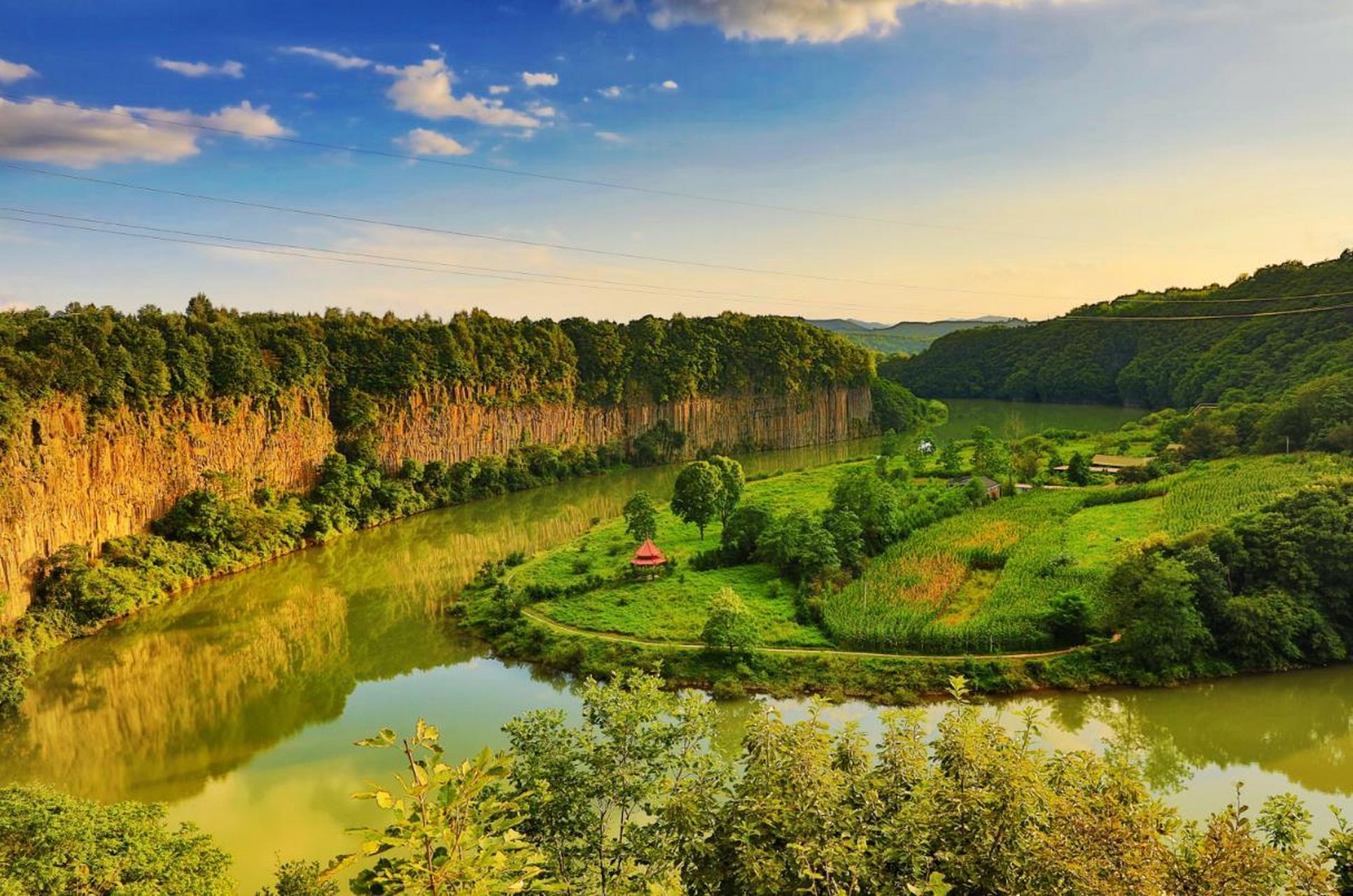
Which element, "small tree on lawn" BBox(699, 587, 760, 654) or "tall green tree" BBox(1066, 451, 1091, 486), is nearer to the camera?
"small tree on lawn" BBox(699, 587, 760, 654)

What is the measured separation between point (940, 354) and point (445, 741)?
3044 inches

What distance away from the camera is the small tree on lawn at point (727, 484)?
27.2 meters

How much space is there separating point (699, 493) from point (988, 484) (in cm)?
1382

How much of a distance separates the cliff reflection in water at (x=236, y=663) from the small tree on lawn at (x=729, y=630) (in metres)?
6.47

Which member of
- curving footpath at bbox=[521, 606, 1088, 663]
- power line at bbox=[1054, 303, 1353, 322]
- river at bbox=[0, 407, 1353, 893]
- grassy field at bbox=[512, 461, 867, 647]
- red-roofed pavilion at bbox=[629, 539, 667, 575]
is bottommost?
river at bbox=[0, 407, 1353, 893]

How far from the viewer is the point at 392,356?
37.3 meters

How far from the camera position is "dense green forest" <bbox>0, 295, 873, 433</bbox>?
2345 cm

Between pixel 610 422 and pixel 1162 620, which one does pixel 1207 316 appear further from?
pixel 1162 620

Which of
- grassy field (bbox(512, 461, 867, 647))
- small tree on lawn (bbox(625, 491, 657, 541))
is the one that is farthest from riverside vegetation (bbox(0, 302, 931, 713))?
small tree on lawn (bbox(625, 491, 657, 541))

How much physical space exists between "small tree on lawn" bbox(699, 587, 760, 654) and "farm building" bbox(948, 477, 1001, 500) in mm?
16285

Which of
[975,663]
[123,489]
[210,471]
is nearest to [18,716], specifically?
[123,489]

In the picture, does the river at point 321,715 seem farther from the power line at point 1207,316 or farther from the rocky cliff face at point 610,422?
the power line at point 1207,316

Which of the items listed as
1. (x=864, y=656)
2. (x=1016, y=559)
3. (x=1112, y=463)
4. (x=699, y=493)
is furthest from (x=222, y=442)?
(x=1112, y=463)

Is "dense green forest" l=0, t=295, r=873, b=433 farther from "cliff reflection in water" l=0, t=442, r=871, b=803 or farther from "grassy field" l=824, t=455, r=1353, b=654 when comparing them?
"grassy field" l=824, t=455, r=1353, b=654
